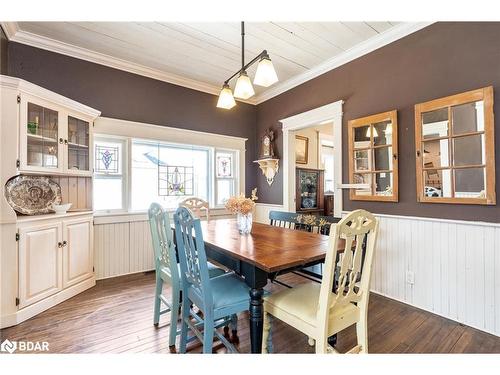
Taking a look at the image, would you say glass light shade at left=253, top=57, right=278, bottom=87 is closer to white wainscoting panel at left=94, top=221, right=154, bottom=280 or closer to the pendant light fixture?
the pendant light fixture

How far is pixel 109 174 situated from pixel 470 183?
Result: 3.83 m

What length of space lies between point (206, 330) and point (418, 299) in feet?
6.87

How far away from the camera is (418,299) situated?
228 cm

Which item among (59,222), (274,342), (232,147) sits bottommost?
(274,342)

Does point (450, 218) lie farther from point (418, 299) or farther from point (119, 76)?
point (119, 76)

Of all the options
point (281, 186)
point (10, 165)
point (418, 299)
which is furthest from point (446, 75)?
point (10, 165)

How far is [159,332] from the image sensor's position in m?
1.93

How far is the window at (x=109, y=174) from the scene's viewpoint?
119 inches

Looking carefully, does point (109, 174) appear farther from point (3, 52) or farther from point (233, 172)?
point (233, 172)

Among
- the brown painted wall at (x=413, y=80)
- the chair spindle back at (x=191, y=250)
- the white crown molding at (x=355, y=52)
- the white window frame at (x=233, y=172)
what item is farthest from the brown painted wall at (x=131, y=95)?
the chair spindle back at (x=191, y=250)

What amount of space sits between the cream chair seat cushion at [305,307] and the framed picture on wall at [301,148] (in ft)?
10.1
